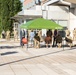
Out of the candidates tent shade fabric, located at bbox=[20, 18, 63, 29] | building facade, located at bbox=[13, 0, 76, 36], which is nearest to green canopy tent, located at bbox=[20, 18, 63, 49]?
tent shade fabric, located at bbox=[20, 18, 63, 29]

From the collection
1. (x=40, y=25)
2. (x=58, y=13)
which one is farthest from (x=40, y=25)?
(x=58, y=13)

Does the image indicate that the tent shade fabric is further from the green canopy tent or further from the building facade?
the building facade

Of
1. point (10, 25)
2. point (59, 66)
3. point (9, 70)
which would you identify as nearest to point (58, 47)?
point (59, 66)

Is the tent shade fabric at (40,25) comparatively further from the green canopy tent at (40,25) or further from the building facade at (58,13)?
the building facade at (58,13)

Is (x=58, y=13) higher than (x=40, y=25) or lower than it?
higher

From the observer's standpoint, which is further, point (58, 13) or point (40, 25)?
point (58, 13)

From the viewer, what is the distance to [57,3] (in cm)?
3825

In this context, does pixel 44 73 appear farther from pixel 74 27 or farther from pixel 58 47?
pixel 74 27

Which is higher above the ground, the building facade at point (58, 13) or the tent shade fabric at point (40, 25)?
the building facade at point (58, 13)

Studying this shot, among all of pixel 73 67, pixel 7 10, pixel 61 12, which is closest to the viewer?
pixel 73 67

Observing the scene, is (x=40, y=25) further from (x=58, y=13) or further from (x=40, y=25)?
(x=58, y=13)

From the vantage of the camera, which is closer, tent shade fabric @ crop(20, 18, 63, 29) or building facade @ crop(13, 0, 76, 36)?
tent shade fabric @ crop(20, 18, 63, 29)

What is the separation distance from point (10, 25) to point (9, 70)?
35.6 meters

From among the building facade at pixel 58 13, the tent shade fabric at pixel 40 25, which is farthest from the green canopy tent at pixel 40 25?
the building facade at pixel 58 13
